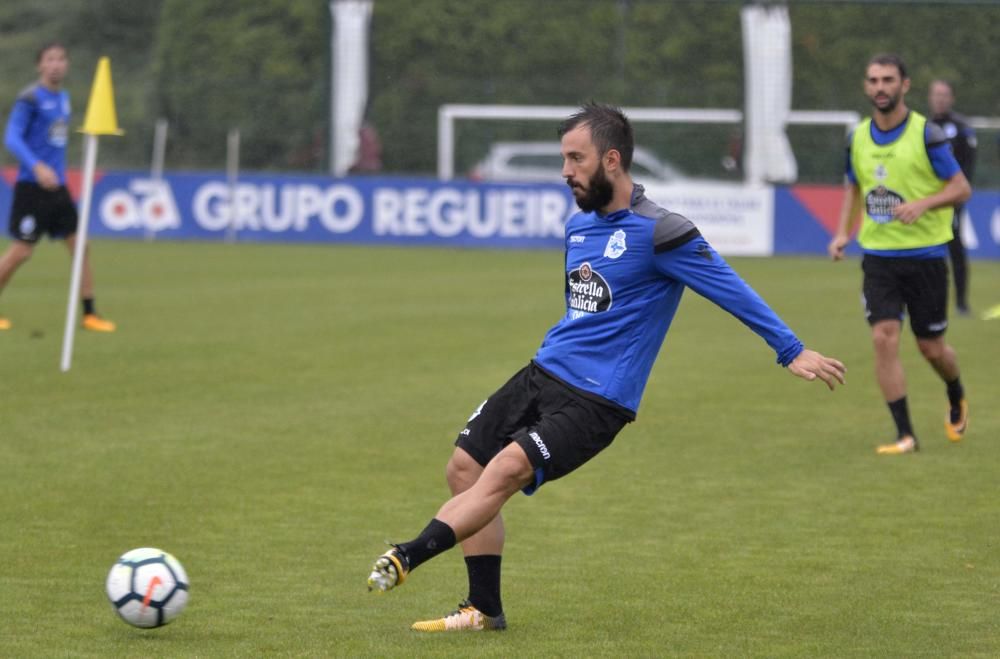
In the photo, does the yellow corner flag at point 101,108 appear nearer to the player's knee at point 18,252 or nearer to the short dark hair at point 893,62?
the player's knee at point 18,252

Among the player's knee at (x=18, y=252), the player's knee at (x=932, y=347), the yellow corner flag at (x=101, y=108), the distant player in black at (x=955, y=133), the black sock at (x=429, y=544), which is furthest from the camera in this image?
the distant player in black at (x=955, y=133)

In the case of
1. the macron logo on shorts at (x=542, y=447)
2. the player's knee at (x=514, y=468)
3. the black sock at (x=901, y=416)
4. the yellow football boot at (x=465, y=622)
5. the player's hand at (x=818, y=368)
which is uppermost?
the player's hand at (x=818, y=368)

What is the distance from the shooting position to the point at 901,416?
9.67 meters

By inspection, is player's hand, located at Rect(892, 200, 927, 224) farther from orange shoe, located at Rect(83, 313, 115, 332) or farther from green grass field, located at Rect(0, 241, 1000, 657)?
orange shoe, located at Rect(83, 313, 115, 332)

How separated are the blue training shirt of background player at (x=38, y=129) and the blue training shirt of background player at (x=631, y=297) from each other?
8851 mm

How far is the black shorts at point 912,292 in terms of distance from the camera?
31.1ft

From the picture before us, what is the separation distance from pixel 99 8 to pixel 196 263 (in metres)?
28.0

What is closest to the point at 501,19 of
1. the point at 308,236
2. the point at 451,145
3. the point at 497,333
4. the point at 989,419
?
the point at 451,145

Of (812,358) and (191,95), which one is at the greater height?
(191,95)

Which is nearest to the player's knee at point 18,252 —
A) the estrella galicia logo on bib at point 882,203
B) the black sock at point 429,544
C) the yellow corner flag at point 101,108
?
the yellow corner flag at point 101,108

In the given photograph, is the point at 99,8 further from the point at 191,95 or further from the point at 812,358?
the point at 812,358

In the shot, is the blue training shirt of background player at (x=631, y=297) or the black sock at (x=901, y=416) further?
the black sock at (x=901, y=416)

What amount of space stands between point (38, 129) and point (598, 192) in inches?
375

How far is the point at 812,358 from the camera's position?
5551 millimetres
